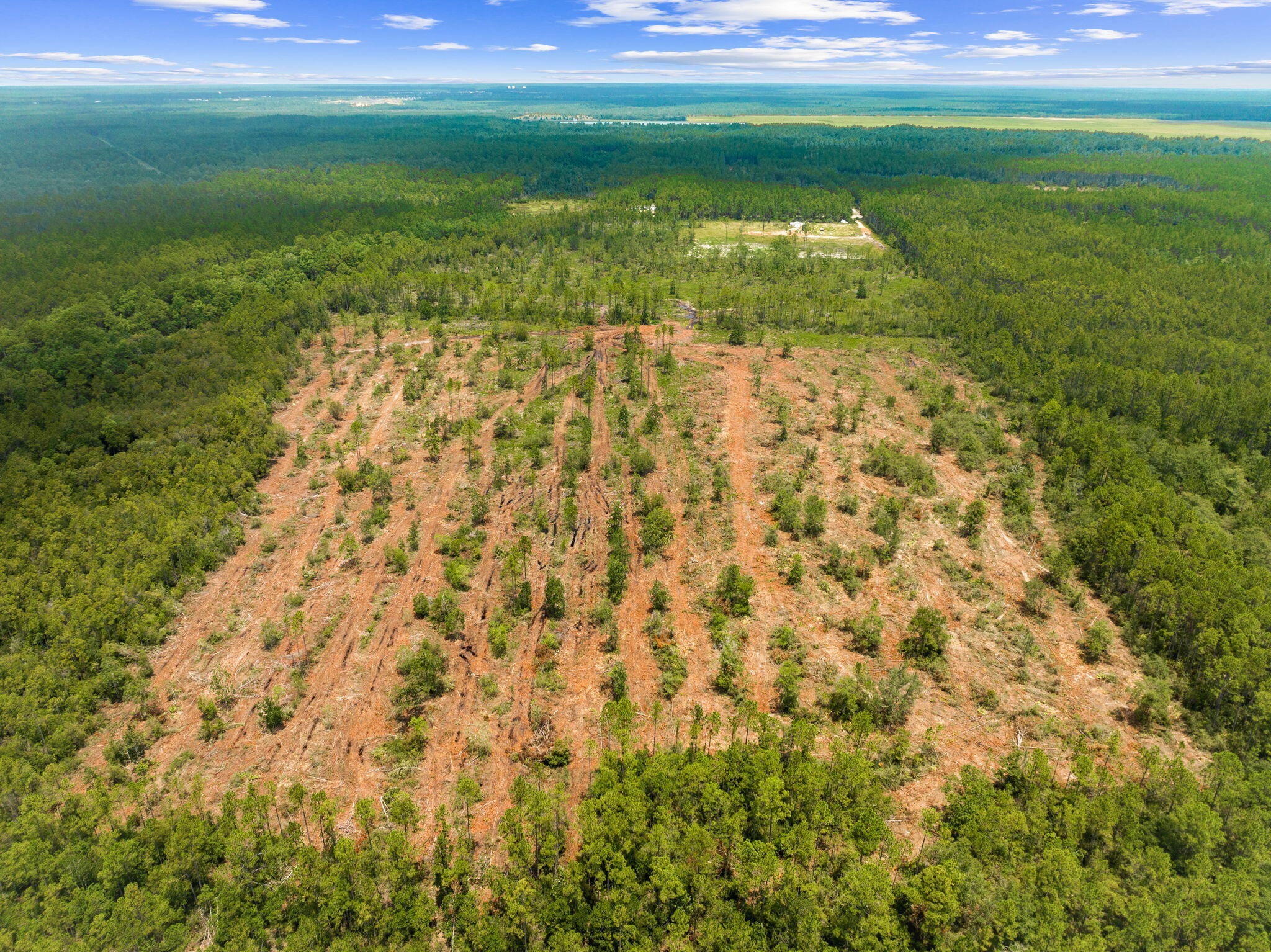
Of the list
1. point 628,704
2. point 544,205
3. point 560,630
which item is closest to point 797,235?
point 544,205

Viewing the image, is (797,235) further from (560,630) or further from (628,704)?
(628,704)

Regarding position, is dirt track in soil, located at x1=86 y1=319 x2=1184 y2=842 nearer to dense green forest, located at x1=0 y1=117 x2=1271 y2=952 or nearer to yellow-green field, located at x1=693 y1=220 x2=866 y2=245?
dense green forest, located at x1=0 y1=117 x2=1271 y2=952

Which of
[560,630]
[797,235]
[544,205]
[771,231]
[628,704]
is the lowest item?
[560,630]

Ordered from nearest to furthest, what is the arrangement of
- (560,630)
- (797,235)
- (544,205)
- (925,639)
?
1. (925,639)
2. (560,630)
3. (797,235)
4. (544,205)

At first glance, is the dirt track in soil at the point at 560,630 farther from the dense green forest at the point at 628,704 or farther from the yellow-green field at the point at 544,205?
the yellow-green field at the point at 544,205

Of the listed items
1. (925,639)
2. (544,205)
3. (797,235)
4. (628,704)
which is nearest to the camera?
(628,704)

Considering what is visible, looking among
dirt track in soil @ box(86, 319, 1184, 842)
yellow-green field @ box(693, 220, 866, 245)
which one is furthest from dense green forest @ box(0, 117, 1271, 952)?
yellow-green field @ box(693, 220, 866, 245)

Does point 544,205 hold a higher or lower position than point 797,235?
higher
